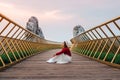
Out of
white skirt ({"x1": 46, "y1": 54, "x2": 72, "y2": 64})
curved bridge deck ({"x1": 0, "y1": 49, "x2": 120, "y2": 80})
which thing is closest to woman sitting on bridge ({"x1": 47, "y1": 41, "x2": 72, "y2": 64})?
white skirt ({"x1": 46, "y1": 54, "x2": 72, "y2": 64})

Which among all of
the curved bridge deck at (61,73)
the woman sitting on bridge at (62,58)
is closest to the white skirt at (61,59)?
the woman sitting on bridge at (62,58)

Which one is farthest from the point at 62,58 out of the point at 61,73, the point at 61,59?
the point at 61,73

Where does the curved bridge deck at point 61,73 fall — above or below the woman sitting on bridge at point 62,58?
below

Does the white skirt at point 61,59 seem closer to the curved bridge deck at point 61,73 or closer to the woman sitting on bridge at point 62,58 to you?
the woman sitting on bridge at point 62,58

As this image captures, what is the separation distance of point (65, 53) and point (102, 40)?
2542 mm

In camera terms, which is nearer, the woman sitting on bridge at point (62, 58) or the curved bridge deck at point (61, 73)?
the curved bridge deck at point (61, 73)

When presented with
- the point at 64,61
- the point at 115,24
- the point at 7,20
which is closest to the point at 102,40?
the point at 64,61

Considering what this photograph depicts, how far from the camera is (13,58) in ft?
48.2

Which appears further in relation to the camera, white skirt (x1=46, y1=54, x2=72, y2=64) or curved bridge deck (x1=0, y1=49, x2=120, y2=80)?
white skirt (x1=46, y1=54, x2=72, y2=64)

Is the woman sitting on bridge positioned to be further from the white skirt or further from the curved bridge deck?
the curved bridge deck

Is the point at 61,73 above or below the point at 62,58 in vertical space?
below

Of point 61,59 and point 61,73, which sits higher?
point 61,59

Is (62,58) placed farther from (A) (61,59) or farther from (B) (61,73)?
(B) (61,73)

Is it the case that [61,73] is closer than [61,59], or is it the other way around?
[61,73]
